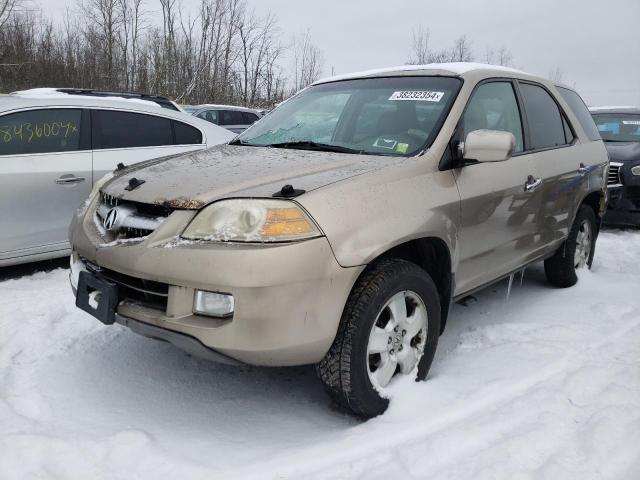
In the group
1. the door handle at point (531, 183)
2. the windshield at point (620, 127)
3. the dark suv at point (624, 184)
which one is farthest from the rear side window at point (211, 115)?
the door handle at point (531, 183)

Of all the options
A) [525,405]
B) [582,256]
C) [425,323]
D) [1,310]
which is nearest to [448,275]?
[425,323]

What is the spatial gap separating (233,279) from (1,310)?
2.39m

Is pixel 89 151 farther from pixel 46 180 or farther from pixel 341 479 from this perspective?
pixel 341 479

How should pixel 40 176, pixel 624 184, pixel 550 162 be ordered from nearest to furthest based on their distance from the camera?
pixel 550 162
pixel 40 176
pixel 624 184

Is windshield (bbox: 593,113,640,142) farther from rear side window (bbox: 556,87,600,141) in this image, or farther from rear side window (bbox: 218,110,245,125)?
rear side window (bbox: 218,110,245,125)

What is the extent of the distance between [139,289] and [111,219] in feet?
1.38

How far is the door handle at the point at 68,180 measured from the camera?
4.45m

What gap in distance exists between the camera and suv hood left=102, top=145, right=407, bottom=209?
7.75ft

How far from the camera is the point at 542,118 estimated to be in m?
4.01

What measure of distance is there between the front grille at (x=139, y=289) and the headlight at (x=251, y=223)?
0.26 metres

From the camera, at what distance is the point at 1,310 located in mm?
3709

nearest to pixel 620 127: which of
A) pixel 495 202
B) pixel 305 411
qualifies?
pixel 495 202

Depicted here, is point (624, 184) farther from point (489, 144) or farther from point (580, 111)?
point (489, 144)

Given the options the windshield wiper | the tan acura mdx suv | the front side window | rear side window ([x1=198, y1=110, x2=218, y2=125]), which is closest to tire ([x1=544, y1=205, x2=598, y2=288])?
the tan acura mdx suv
